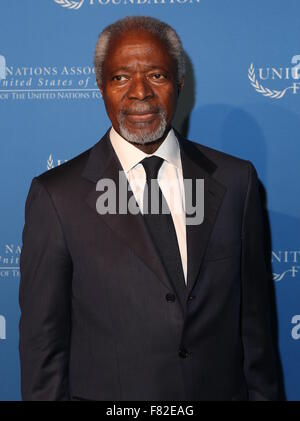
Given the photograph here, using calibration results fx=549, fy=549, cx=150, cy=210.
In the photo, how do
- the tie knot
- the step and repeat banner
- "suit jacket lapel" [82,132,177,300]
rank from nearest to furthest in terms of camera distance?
"suit jacket lapel" [82,132,177,300] < the tie knot < the step and repeat banner

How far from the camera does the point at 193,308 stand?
1.54 meters

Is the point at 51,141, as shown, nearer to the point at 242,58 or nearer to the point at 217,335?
the point at 242,58

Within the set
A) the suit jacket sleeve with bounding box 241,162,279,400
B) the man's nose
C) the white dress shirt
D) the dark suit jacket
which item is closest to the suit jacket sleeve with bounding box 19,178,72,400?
the dark suit jacket

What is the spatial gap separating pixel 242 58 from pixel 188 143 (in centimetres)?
55

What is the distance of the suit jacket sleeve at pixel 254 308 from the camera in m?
1.68

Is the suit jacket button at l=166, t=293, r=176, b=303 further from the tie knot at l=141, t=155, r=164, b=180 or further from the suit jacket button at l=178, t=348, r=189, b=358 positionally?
the tie knot at l=141, t=155, r=164, b=180

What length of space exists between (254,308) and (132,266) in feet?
1.43

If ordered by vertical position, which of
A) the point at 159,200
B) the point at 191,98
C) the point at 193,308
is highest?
the point at 191,98

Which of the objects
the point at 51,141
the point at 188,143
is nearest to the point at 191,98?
the point at 188,143

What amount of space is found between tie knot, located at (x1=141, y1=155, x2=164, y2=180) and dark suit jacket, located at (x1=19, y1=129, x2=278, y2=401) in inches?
3.1

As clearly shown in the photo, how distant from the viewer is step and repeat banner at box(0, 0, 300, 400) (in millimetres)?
2094

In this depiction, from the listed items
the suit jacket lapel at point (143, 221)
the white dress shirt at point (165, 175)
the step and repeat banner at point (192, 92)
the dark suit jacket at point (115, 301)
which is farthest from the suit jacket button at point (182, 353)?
the step and repeat banner at point (192, 92)

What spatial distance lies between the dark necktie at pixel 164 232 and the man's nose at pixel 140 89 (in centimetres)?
25

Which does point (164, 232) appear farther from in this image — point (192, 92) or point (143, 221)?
point (192, 92)
